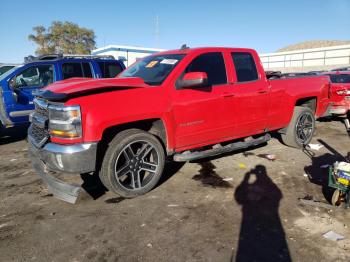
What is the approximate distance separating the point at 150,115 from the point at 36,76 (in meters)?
5.11

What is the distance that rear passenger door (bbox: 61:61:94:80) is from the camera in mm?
7892

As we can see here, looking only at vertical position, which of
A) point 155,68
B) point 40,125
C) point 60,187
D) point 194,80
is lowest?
point 60,187

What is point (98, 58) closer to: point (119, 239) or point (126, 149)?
point (126, 149)

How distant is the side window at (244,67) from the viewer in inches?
203

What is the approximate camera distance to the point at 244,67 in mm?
5316

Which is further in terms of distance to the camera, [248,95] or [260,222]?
[248,95]

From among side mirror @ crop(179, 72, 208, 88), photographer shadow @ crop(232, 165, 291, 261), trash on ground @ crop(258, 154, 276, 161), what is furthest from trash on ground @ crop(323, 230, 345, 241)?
trash on ground @ crop(258, 154, 276, 161)

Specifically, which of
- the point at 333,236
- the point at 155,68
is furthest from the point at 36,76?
the point at 333,236

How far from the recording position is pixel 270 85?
18.1 feet

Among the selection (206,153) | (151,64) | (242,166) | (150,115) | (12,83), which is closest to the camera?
(150,115)

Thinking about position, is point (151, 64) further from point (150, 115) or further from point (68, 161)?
point (68, 161)

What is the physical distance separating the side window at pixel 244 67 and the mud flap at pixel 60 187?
124 inches

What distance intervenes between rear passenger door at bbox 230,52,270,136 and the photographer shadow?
951 mm

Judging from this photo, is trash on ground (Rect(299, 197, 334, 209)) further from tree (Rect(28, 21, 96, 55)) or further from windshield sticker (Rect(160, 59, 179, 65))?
tree (Rect(28, 21, 96, 55))
